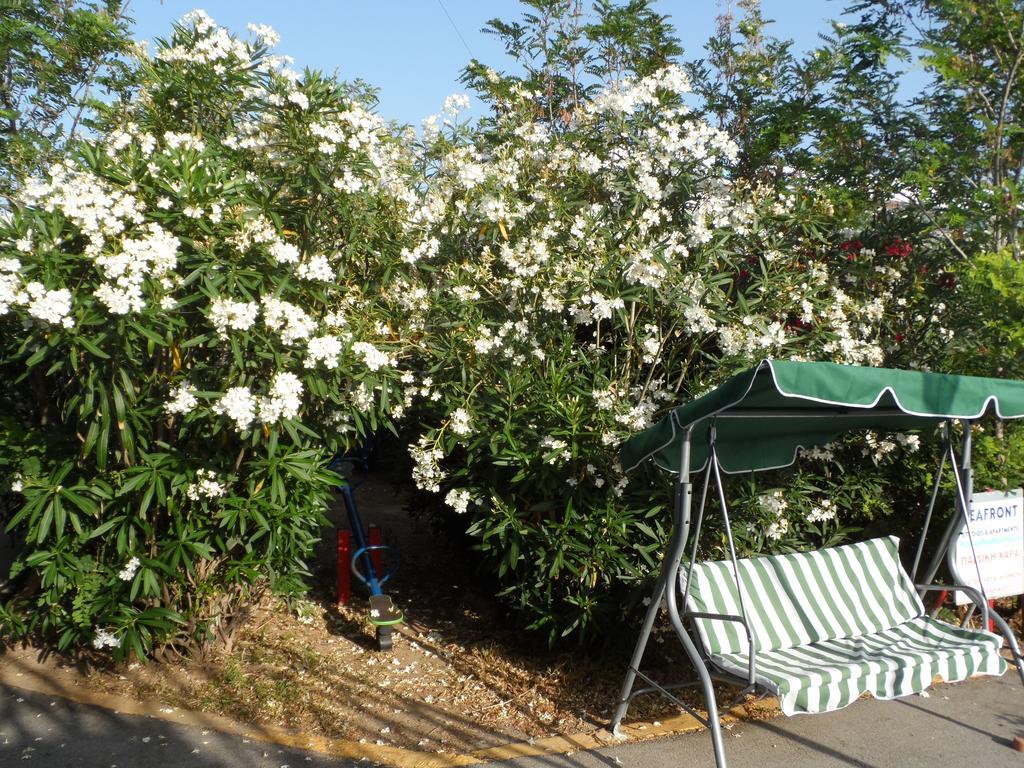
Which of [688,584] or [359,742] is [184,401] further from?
[688,584]

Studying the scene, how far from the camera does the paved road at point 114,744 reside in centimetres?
403

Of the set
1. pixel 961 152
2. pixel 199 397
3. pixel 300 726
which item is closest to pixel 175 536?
Result: pixel 199 397

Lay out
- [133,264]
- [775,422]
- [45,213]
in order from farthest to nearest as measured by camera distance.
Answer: [775,422] → [45,213] → [133,264]

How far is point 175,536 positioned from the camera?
4.52 metres

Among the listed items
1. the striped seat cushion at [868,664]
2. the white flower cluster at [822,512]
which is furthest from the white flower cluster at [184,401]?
the white flower cluster at [822,512]

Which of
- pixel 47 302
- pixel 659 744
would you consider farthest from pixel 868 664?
pixel 47 302

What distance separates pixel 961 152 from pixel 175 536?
5.92 meters

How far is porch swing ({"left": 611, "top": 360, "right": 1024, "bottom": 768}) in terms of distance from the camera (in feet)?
11.8

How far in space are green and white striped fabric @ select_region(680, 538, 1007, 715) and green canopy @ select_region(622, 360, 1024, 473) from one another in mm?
674

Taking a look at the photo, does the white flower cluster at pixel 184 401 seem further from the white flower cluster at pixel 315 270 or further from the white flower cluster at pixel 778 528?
the white flower cluster at pixel 778 528

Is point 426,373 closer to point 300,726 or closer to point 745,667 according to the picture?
point 300,726

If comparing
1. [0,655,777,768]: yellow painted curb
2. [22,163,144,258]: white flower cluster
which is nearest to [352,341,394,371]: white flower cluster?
[22,163,144,258]: white flower cluster

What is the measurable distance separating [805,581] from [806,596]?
10cm

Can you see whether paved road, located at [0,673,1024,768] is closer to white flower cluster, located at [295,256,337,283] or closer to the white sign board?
the white sign board
